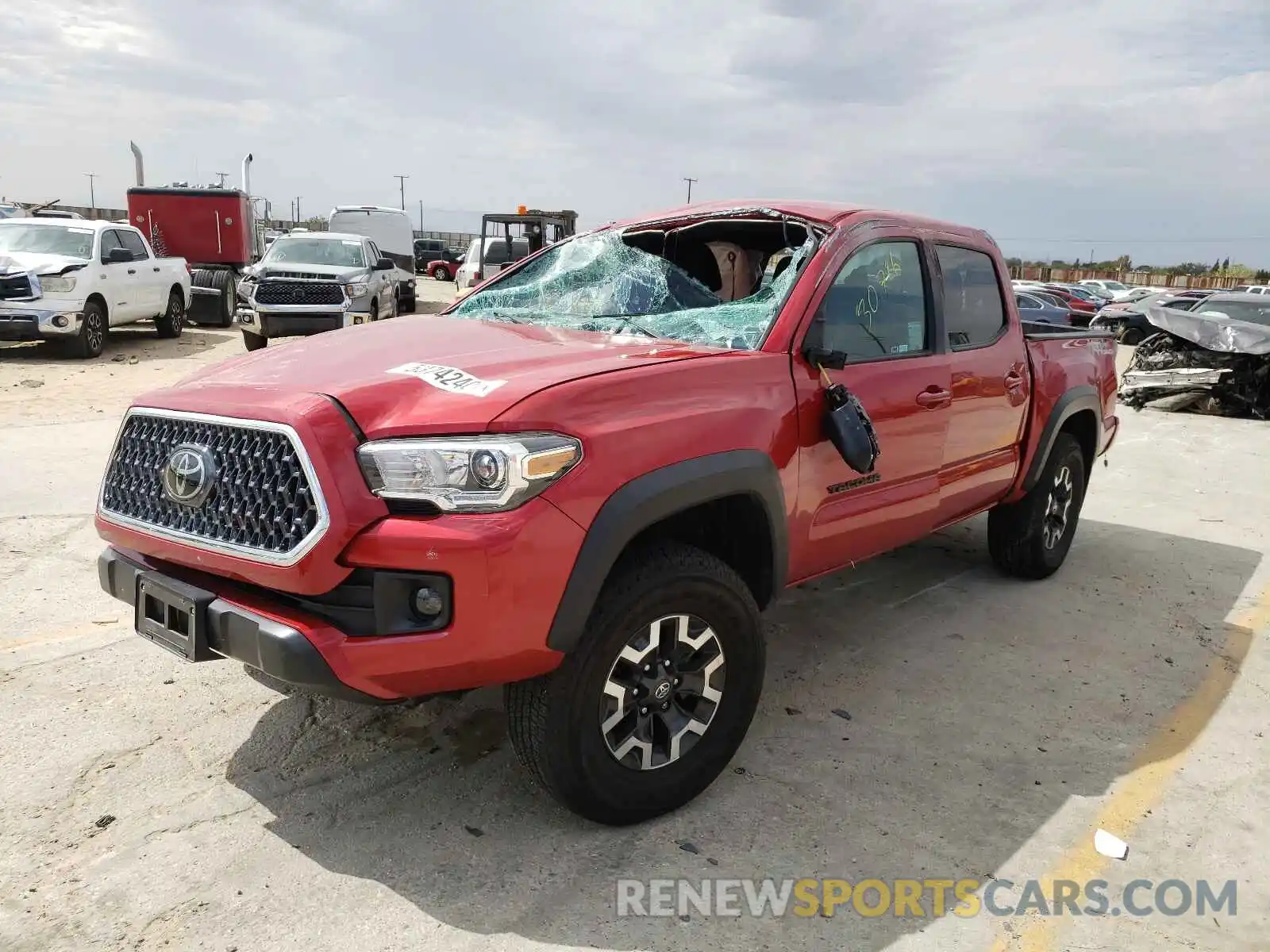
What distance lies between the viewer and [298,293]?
1277 centimetres

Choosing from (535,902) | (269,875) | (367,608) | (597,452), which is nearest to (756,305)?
(597,452)

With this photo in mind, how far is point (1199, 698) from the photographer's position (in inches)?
154

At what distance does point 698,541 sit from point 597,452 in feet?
2.69

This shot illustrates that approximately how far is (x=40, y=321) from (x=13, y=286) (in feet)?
1.53

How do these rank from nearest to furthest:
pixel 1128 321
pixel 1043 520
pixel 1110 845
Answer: pixel 1110 845
pixel 1043 520
pixel 1128 321

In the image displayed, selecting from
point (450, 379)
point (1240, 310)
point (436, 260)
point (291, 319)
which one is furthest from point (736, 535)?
point (436, 260)

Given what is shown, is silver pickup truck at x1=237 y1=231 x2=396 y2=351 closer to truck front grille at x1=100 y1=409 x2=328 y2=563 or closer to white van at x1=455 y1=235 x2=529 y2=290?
white van at x1=455 y1=235 x2=529 y2=290

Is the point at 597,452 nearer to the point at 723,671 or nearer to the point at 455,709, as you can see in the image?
the point at 723,671

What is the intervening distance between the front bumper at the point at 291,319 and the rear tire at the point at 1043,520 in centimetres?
948

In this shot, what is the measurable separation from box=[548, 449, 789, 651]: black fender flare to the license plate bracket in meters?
0.93

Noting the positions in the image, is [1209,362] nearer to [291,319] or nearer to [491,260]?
[291,319]

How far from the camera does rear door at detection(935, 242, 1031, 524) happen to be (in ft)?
13.2

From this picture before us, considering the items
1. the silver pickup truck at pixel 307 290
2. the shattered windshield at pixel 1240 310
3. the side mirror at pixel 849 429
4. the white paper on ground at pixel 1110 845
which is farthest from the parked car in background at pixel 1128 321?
the white paper on ground at pixel 1110 845

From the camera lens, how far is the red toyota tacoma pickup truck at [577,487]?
2.33 m
